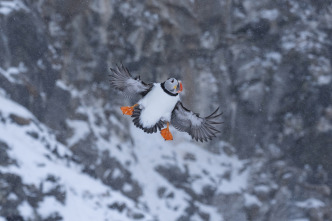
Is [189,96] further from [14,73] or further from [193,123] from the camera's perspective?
[193,123]

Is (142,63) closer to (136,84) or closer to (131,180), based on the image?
(131,180)

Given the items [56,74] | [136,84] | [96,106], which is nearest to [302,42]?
[96,106]

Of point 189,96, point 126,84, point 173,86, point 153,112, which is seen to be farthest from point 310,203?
point 173,86

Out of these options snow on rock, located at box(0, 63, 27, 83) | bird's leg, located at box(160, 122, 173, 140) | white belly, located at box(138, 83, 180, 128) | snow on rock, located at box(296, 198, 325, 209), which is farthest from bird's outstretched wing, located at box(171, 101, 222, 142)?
snow on rock, located at box(296, 198, 325, 209)

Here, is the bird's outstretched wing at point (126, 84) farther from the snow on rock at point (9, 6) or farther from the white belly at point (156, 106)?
the snow on rock at point (9, 6)

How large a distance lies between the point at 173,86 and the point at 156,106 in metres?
0.60

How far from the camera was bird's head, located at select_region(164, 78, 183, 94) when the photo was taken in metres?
6.51

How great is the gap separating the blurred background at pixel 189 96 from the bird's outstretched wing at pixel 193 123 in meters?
7.97

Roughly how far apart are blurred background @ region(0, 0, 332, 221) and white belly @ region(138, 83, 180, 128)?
804cm

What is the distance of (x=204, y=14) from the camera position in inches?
764

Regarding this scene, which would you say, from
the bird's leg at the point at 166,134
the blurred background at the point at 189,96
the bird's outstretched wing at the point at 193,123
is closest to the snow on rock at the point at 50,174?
the blurred background at the point at 189,96

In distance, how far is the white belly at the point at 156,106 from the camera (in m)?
6.89

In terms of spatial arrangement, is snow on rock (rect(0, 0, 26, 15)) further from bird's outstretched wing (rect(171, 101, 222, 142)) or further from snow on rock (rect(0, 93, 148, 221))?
bird's outstretched wing (rect(171, 101, 222, 142))

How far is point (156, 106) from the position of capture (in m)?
7.01
